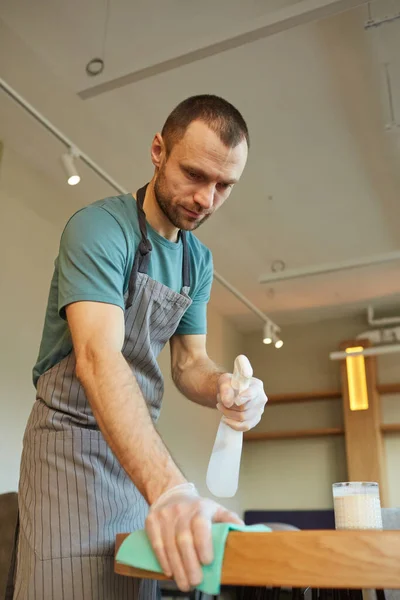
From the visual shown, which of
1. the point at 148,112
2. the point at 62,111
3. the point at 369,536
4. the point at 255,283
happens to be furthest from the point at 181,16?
the point at 255,283

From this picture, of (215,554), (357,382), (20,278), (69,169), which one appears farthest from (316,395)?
(215,554)

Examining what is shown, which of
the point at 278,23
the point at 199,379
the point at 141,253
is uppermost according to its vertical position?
the point at 278,23

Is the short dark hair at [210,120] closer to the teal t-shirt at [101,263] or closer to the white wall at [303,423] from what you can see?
the teal t-shirt at [101,263]

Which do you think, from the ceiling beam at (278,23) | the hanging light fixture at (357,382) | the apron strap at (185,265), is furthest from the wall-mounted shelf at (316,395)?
the apron strap at (185,265)

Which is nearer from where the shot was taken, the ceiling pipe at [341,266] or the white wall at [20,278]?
the white wall at [20,278]

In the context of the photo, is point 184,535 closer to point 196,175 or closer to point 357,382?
point 196,175

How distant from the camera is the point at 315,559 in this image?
2.15ft

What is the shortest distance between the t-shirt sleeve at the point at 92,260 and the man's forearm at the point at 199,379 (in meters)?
0.33

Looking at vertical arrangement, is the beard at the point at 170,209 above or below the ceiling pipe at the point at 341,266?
below

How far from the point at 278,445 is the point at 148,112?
4028 mm

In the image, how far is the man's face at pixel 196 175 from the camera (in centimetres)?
128

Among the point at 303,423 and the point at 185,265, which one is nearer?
the point at 185,265

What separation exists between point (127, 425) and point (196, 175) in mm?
604

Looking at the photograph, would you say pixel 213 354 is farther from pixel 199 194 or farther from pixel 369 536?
pixel 369 536
